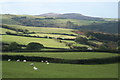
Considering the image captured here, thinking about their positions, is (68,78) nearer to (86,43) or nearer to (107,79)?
(107,79)

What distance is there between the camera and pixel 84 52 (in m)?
46.3

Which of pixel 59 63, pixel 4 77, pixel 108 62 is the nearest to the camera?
pixel 4 77

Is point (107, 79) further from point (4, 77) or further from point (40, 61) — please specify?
point (40, 61)

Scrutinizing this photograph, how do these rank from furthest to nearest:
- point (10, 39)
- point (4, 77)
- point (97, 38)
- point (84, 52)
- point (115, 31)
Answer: point (115, 31), point (97, 38), point (10, 39), point (84, 52), point (4, 77)

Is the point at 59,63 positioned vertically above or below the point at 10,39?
below

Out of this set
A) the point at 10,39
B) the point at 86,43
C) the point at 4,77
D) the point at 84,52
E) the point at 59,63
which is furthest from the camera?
the point at 86,43

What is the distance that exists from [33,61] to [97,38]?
44.6 metres

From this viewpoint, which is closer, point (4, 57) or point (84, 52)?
point (4, 57)

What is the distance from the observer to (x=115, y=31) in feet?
350

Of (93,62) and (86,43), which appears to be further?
(86,43)

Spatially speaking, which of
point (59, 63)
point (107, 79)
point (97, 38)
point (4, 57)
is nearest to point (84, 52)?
point (59, 63)

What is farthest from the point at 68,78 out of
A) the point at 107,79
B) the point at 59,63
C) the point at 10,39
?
the point at 10,39

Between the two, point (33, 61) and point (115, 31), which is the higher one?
point (115, 31)

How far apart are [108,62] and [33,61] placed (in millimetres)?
12278
